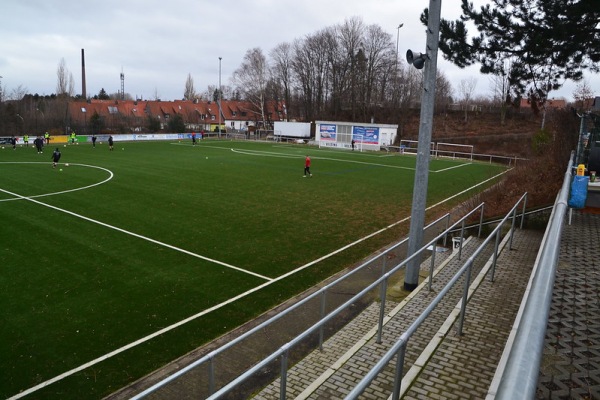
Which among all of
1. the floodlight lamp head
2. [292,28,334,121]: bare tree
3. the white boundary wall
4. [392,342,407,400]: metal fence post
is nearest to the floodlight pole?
the floodlight lamp head

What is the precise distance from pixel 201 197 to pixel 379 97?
61.8m

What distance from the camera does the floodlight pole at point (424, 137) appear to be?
30.5ft

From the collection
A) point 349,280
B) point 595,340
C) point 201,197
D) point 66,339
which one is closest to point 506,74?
point 349,280

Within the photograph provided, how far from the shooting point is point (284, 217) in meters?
18.1

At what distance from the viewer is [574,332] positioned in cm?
496

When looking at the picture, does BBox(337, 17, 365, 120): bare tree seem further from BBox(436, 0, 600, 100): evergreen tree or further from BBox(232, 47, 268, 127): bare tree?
BBox(436, 0, 600, 100): evergreen tree

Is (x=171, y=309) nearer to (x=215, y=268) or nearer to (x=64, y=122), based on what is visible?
(x=215, y=268)

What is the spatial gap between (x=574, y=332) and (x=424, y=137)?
18.7ft

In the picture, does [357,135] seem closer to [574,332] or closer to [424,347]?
[424,347]

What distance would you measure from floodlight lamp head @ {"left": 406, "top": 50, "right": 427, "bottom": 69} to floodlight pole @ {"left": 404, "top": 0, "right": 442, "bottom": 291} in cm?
26

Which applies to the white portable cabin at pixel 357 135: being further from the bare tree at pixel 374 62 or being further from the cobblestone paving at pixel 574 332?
the cobblestone paving at pixel 574 332

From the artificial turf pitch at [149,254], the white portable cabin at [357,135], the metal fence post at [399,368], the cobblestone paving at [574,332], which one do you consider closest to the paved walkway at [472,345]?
the cobblestone paving at [574,332]

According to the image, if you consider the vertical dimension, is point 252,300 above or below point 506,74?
below

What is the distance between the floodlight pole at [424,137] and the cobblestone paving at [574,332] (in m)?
3.01
